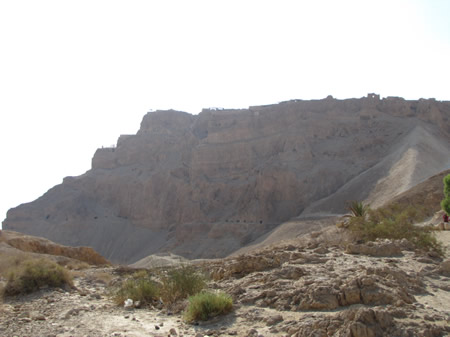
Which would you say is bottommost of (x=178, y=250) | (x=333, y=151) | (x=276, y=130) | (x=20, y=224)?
(x=178, y=250)

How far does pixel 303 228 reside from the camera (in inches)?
1533

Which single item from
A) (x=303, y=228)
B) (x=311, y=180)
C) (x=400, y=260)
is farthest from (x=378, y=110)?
(x=400, y=260)

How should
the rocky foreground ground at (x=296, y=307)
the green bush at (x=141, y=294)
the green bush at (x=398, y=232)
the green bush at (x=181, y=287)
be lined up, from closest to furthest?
the rocky foreground ground at (x=296, y=307) < the green bush at (x=181, y=287) < the green bush at (x=141, y=294) < the green bush at (x=398, y=232)

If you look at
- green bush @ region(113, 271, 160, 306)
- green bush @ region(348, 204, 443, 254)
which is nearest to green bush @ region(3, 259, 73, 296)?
green bush @ region(113, 271, 160, 306)

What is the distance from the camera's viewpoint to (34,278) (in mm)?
11469

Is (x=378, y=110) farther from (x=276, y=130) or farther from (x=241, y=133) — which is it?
(x=241, y=133)

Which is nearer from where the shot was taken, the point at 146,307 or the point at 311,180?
the point at 146,307

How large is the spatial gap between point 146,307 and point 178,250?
4083 centimetres

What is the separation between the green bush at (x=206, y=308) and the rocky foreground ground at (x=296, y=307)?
0.16 meters

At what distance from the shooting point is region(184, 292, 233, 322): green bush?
7293 millimetres

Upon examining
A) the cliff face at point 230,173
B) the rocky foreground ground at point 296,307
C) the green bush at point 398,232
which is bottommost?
the rocky foreground ground at point 296,307

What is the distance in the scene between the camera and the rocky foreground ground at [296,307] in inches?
216

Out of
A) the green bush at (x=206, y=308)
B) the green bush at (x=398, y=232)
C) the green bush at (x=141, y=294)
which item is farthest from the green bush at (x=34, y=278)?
the green bush at (x=398, y=232)

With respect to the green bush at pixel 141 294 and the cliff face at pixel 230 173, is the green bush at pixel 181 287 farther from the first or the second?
the cliff face at pixel 230 173
